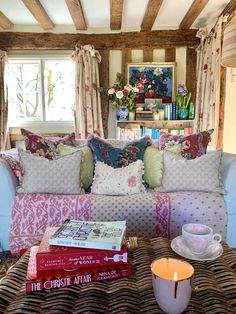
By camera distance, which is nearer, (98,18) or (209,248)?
(209,248)

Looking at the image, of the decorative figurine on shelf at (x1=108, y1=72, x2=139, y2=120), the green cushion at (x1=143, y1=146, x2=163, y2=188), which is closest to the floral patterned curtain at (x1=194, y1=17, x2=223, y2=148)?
the decorative figurine on shelf at (x1=108, y1=72, x2=139, y2=120)

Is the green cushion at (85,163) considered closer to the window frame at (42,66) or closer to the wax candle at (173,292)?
the wax candle at (173,292)

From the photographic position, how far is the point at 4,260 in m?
2.14

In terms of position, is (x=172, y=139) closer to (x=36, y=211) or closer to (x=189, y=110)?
(x=36, y=211)

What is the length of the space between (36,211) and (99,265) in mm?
1147

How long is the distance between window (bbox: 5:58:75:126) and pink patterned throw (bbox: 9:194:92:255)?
9.46ft

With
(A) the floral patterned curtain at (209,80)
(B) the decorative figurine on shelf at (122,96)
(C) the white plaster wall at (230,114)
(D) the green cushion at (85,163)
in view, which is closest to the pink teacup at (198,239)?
(D) the green cushion at (85,163)

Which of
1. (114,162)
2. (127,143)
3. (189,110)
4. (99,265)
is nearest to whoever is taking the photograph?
(99,265)

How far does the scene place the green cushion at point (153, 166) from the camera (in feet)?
7.92

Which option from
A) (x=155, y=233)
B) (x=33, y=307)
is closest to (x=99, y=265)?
(x=33, y=307)

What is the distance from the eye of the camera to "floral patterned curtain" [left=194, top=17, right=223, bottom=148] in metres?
3.83

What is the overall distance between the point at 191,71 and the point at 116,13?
5.03ft

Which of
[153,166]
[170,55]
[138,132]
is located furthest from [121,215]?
[170,55]

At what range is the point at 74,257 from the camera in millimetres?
1059
